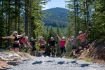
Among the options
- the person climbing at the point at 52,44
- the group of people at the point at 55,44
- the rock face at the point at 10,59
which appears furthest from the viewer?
the person climbing at the point at 52,44

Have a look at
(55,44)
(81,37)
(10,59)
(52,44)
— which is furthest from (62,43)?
(10,59)

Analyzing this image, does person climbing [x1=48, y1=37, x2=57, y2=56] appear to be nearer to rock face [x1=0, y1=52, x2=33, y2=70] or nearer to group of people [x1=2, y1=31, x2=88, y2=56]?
group of people [x1=2, y1=31, x2=88, y2=56]

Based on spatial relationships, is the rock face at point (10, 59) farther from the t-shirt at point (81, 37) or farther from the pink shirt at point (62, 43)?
the t-shirt at point (81, 37)

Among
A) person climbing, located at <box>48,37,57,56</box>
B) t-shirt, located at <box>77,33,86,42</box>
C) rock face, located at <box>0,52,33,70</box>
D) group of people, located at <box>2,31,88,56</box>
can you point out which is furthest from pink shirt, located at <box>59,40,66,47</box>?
rock face, located at <box>0,52,33,70</box>

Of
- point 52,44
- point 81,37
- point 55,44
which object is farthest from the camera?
point 55,44

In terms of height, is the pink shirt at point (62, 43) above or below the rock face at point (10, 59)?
below

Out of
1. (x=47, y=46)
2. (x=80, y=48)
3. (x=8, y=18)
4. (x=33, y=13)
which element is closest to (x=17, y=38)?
(x=47, y=46)

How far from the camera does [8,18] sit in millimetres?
58875

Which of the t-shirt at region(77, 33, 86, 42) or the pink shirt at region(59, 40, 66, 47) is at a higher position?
the t-shirt at region(77, 33, 86, 42)

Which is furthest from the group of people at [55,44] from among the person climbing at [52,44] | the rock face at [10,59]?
the rock face at [10,59]

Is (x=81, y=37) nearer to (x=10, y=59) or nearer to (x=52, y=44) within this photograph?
(x=52, y=44)

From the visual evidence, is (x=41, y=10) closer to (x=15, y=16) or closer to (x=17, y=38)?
(x=15, y=16)

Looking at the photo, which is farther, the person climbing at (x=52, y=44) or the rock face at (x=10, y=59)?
the person climbing at (x=52, y=44)

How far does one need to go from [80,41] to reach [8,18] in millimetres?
26033
